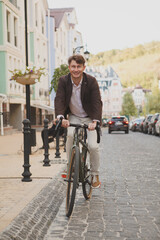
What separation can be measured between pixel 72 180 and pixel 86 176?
630 millimetres

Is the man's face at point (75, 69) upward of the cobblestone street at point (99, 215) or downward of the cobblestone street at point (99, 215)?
upward

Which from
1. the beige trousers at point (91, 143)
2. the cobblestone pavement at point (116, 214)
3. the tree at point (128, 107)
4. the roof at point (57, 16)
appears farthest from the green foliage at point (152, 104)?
the beige trousers at point (91, 143)

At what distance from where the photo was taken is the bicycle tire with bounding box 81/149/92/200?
16.9 feet

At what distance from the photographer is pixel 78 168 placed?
4.69 m

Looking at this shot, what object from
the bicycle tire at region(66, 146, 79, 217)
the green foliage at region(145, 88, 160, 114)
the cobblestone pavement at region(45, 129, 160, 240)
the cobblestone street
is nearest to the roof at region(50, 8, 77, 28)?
the green foliage at region(145, 88, 160, 114)

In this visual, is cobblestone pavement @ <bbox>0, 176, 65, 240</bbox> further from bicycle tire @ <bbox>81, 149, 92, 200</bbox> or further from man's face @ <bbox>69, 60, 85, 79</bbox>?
man's face @ <bbox>69, 60, 85, 79</bbox>

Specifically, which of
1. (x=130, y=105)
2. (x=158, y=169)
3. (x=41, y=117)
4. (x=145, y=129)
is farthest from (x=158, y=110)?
(x=158, y=169)

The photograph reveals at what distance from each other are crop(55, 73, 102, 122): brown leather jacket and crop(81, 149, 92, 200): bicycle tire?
53 cm

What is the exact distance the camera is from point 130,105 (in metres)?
136

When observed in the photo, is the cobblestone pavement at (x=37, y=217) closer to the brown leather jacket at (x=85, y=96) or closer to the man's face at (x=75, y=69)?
the brown leather jacket at (x=85, y=96)

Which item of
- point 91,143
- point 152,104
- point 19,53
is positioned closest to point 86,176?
point 91,143

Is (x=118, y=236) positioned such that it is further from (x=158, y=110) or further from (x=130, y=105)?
(x=130, y=105)

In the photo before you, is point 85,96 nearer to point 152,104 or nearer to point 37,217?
point 37,217

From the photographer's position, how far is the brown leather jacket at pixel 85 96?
512cm
